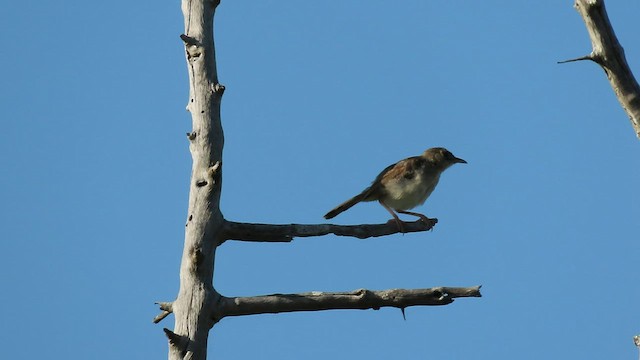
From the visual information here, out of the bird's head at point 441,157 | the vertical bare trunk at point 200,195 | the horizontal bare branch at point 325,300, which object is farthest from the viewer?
the bird's head at point 441,157

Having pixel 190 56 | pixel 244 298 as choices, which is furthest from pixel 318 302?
pixel 190 56

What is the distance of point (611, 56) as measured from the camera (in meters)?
6.43

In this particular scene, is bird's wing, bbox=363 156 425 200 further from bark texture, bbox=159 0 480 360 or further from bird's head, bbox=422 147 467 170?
bark texture, bbox=159 0 480 360

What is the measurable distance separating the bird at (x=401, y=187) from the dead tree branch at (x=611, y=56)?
521cm

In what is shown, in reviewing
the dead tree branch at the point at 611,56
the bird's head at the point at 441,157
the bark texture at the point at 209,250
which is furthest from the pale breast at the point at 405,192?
the dead tree branch at the point at 611,56

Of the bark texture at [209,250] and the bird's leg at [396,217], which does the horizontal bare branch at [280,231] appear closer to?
the bark texture at [209,250]

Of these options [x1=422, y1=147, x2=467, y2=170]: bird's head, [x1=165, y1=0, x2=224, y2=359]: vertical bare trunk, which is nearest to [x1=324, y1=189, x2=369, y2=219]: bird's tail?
[x1=422, y1=147, x2=467, y2=170]: bird's head

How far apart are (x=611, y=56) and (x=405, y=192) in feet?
18.3

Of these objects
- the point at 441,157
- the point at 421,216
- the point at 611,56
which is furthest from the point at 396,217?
the point at 611,56

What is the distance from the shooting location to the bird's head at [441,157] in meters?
12.7

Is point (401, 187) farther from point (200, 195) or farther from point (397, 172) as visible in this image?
point (200, 195)

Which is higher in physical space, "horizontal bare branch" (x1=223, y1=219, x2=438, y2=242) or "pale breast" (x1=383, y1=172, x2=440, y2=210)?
"pale breast" (x1=383, y1=172, x2=440, y2=210)

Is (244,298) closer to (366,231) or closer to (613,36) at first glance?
(366,231)

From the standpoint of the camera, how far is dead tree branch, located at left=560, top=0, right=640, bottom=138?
21.1ft
